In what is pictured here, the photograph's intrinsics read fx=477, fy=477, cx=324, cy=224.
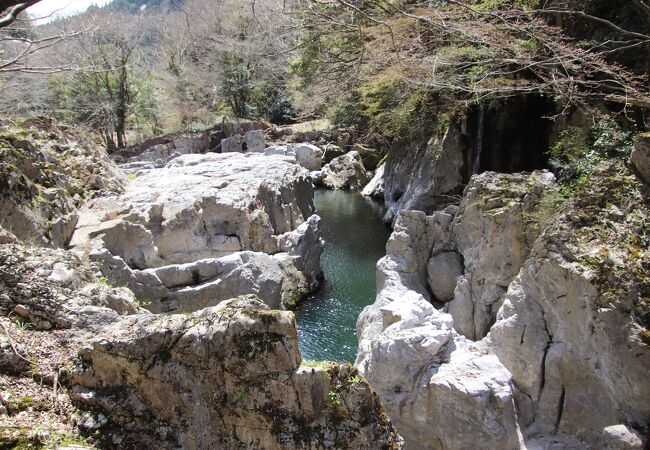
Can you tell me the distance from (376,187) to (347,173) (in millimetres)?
3395

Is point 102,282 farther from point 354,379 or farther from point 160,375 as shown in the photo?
point 354,379

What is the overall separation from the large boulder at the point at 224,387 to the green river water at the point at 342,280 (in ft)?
23.6

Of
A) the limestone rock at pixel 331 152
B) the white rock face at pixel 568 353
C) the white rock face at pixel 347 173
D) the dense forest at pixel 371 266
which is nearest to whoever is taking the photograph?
the dense forest at pixel 371 266

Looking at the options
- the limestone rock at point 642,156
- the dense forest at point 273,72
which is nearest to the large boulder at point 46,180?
the dense forest at point 273,72

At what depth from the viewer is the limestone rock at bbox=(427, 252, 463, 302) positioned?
11438mm

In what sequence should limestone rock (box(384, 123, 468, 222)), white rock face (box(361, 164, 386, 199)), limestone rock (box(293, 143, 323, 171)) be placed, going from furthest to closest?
limestone rock (box(293, 143, 323, 171)) < white rock face (box(361, 164, 386, 199)) < limestone rock (box(384, 123, 468, 222))

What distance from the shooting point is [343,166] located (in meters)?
30.8

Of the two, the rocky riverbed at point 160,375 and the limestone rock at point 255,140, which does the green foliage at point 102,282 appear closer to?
the rocky riverbed at point 160,375

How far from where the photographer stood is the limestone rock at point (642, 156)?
7172 millimetres

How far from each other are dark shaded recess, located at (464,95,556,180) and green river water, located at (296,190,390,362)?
509 centimetres

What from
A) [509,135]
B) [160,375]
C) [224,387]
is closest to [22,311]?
[160,375]

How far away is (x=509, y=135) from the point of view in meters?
17.7

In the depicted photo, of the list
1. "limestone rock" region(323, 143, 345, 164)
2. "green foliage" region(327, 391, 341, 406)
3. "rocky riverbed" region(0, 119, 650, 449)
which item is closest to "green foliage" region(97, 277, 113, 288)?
"rocky riverbed" region(0, 119, 650, 449)

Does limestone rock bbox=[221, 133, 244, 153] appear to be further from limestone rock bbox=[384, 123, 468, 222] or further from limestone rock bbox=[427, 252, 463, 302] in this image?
limestone rock bbox=[427, 252, 463, 302]
